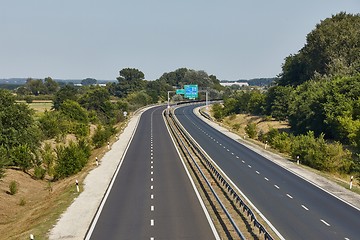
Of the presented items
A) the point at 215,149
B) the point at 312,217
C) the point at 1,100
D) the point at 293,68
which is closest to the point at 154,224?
the point at 312,217

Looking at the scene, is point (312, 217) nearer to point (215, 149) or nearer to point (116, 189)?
point (116, 189)

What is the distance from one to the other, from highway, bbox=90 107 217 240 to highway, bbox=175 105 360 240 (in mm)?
4214

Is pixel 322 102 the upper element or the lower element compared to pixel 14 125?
upper

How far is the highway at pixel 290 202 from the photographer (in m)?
22.2

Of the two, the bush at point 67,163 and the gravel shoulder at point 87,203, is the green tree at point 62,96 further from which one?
the bush at point 67,163

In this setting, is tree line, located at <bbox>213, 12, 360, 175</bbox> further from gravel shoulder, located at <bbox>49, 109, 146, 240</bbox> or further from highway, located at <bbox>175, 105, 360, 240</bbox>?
gravel shoulder, located at <bbox>49, 109, 146, 240</bbox>

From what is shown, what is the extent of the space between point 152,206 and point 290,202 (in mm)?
9365

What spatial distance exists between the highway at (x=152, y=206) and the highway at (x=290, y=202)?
4214mm

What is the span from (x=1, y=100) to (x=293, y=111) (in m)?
47.1

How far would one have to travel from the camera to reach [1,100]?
52500 millimetres

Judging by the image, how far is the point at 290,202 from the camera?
28125mm

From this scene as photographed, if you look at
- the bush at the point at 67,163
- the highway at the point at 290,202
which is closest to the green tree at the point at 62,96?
the bush at the point at 67,163

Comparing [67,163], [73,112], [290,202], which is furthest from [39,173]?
[73,112]

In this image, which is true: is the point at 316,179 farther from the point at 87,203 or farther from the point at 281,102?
the point at 281,102
